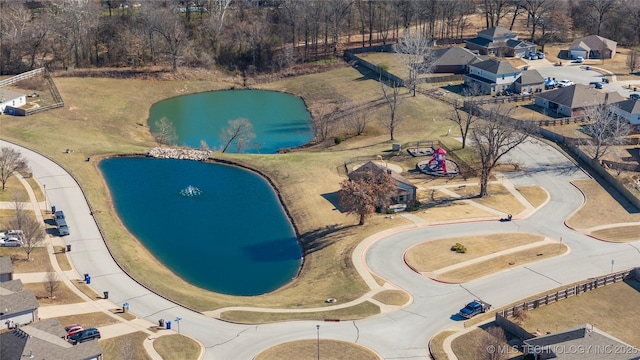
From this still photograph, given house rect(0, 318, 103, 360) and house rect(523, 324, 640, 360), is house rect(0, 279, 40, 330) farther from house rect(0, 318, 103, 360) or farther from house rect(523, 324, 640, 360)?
house rect(523, 324, 640, 360)

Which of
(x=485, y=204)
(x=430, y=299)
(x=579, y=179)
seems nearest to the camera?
(x=430, y=299)

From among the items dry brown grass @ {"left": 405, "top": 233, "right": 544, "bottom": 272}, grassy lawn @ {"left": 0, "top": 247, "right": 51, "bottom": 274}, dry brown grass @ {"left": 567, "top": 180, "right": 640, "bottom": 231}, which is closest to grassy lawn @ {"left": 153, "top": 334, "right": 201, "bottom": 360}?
grassy lawn @ {"left": 0, "top": 247, "right": 51, "bottom": 274}

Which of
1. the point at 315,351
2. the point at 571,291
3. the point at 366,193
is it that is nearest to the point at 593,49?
the point at 366,193

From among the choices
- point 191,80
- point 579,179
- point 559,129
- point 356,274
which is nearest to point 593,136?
point 559,129

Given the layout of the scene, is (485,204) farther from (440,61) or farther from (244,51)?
(244,51)

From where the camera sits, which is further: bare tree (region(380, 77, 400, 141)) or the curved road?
bare tree (region(380, 77, 400, 141))

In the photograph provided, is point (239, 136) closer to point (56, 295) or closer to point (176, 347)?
point (56, 295)
